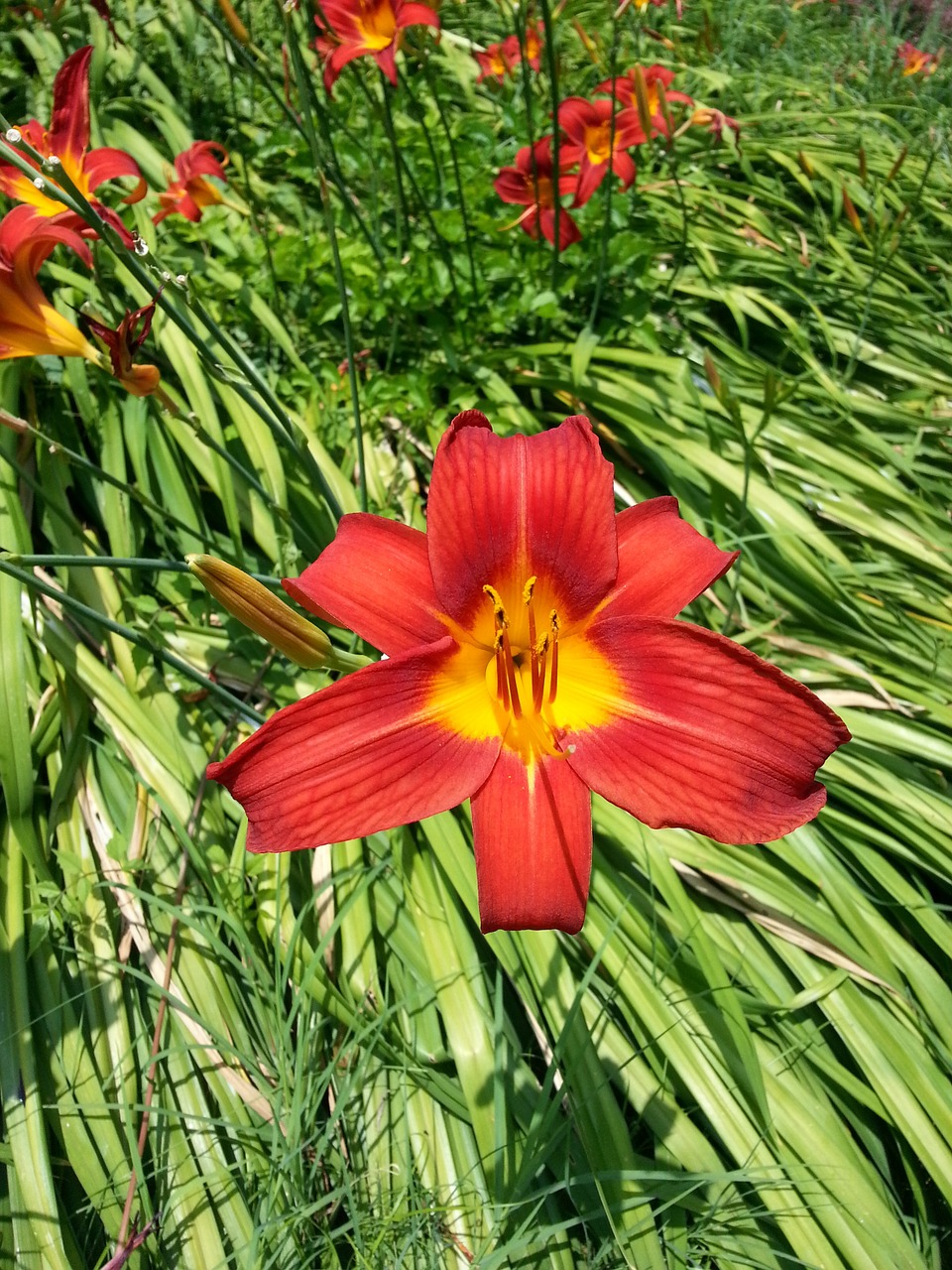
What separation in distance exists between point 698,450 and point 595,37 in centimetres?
288

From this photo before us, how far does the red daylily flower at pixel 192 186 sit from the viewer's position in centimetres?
204

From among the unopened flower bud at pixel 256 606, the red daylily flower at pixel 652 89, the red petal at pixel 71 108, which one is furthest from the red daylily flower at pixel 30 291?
the red daylily flower at pixel 652 89

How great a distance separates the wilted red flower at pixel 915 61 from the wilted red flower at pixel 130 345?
535 centimetres

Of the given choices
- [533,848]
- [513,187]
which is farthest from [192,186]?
[533,848]

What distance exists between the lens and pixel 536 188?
2.22 m

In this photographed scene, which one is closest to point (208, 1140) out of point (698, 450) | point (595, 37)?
point (698, 450)

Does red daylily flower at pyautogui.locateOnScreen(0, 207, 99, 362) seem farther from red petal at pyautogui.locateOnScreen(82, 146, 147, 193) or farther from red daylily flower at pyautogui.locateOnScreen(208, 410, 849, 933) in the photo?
red daylily flower at pyautogui.locateOnScreen(208, 410, 849, 933)

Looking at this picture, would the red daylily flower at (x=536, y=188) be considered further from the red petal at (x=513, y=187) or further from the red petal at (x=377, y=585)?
the red petal at (x=377, y=585)

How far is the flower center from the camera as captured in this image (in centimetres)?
99

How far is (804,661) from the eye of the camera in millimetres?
1989

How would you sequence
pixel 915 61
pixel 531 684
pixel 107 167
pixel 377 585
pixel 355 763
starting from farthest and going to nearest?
pixel 915 61 < pixel 107 167 < pixel 531 684 < pixel 377 585 < pixel 355 763

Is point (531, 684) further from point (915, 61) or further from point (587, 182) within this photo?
point (915, 61)

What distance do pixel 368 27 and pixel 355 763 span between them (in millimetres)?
1981

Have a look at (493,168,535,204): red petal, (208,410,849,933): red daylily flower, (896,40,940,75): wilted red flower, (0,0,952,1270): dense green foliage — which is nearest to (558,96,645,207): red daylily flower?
(493,168,535,204): red petal
